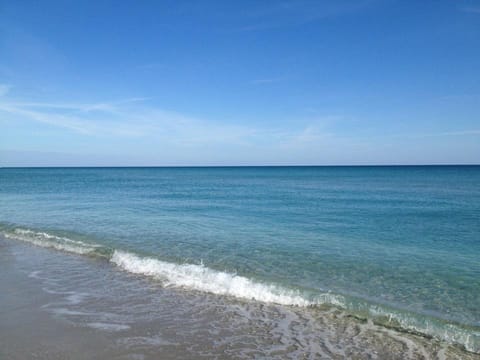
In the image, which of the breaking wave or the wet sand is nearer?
the wet sand

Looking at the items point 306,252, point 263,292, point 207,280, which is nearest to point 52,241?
point 207,280

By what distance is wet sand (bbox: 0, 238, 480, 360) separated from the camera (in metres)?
7.50

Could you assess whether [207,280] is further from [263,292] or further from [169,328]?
[169,328]

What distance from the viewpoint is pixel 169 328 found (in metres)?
8.59

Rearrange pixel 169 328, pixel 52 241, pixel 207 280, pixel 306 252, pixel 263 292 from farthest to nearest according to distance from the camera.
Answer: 1. pixel 52 241
2. pixel 306 252
3. pixel 207 280
4. pixel 263 292
5. pixel 169 328

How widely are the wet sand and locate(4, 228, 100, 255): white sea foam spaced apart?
4636 millimetres

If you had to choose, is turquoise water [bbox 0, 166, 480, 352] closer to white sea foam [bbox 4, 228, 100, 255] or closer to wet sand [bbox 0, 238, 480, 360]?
white sea foam [bbox 4, 228, 100, 255]

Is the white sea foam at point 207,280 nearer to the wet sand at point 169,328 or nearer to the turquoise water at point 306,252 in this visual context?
the turquoise water at point 306,252

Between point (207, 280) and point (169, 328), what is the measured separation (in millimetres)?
3807

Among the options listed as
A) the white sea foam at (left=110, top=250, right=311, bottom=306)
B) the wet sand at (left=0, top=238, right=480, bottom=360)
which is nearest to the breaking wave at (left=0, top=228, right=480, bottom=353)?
the white sea foam at (left=110, top=250, right=311, bottom=306)

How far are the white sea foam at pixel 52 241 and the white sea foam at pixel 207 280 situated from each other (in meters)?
2.44

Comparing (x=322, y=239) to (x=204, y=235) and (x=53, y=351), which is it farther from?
(x=53, y=351)

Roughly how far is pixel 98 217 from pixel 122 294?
16976 mm

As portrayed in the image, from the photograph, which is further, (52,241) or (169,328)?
(52,241)
